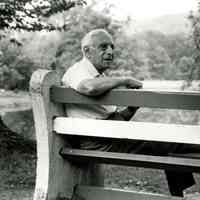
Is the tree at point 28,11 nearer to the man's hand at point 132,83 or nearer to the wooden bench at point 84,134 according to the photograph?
the wooden bench at point 84,134

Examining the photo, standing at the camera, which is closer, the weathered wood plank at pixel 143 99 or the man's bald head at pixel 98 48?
the weathered wood plank at pixel 143 99

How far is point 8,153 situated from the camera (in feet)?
21.8

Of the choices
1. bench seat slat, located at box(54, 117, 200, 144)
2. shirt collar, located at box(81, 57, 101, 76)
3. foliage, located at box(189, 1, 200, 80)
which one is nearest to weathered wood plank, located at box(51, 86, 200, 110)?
bench seat slat, located at box(54, 117, 200, 144)

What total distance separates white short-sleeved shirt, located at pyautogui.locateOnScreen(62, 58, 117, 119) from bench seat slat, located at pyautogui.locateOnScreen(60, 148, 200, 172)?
243 millimetres

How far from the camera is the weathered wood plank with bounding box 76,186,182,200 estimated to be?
2983mm

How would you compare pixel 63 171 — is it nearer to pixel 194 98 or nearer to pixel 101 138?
pixel 101 138

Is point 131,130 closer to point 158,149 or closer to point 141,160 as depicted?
point 141,160

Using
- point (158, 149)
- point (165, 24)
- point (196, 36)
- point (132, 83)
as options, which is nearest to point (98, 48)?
point (132, 83)

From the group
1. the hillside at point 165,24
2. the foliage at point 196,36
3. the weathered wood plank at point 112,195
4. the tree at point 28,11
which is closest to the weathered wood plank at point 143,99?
the weathered wood plank at point 112,195

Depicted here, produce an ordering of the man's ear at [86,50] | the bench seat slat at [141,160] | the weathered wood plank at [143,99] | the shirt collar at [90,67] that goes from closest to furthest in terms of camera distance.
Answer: the weathered wood plank at [143,99] → the bench seat slat at [141,160] → the shirt collar at [90,67] → the man's ear at [86,50]

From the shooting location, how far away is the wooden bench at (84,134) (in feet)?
8.75

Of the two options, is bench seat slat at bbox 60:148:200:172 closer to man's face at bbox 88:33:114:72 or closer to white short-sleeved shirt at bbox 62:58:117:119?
white short-sleeved shirt at bbox 62:58:117:119

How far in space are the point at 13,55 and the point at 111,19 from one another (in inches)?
186

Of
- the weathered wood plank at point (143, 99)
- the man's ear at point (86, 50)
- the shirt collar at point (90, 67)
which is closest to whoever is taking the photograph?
the weathered wood plank at point (143, 99)
